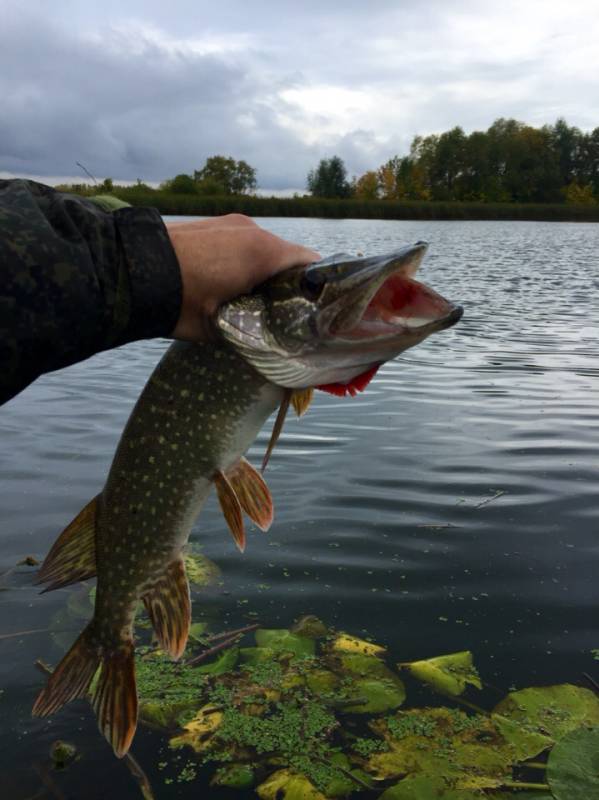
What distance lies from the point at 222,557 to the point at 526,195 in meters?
109

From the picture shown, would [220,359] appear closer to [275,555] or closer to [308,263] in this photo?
[308,263]

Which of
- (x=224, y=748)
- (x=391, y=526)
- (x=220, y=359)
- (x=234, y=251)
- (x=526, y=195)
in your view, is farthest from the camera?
(x=526, y=195)

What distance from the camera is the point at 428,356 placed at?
1035 cm

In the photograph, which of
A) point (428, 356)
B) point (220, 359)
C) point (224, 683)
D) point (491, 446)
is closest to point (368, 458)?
point (491, 446)

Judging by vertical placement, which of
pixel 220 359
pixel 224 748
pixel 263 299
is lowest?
pixel 224 748

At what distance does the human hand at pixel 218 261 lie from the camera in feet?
6.55

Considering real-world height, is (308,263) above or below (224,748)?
above

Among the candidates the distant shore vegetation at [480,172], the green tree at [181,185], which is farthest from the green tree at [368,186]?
the green tree at [181,185]

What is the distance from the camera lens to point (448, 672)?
3.07 metres

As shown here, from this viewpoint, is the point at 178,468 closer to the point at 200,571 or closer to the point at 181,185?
the point at 200,571

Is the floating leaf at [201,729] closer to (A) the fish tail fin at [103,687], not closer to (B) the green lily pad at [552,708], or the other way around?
(A) the fish tail fin at [103,687]

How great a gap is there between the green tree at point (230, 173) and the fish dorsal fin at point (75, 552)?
9753cm

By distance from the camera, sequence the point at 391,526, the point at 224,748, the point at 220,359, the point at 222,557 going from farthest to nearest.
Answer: the point at 391,526, the point at 222,557, the point at 224,748, the point at 220,359

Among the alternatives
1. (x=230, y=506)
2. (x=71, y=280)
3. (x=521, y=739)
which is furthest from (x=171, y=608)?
(x=521, y=739)
